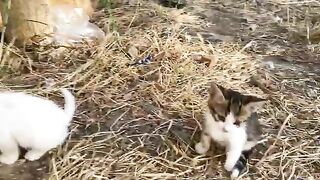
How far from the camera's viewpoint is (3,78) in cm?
284

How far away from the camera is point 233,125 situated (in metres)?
2.11

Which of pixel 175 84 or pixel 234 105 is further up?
pixel 234 105

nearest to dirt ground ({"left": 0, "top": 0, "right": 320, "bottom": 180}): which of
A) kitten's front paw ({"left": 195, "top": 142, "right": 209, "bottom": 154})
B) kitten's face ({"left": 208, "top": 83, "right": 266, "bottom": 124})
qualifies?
kitten's front paw ({"left": 195, "top": 142, "right": 209, "bottom": 154})

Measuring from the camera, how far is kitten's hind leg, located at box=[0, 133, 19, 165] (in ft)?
7.09

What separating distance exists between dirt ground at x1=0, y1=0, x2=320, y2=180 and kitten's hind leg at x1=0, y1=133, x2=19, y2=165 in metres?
0.03

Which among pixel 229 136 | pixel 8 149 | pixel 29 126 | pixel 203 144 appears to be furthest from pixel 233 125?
pixel 8 149

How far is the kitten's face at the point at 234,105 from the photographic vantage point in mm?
2096

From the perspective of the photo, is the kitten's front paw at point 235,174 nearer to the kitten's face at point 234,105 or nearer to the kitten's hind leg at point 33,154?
the kitten's face at point 234,105

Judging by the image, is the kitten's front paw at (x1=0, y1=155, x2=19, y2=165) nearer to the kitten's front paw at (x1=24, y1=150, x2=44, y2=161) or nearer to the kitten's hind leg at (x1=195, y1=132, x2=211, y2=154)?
the kitten's front paw at (x1=24, y1=150, x2=44, y2=161)

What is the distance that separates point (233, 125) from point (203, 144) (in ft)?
0.75

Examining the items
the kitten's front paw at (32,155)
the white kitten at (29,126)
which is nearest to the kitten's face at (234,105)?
the white kitten at (29,126)

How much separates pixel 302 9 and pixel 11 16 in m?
1.96

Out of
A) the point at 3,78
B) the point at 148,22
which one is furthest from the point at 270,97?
the point at 3,78

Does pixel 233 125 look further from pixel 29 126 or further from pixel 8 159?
pixel 8 159
